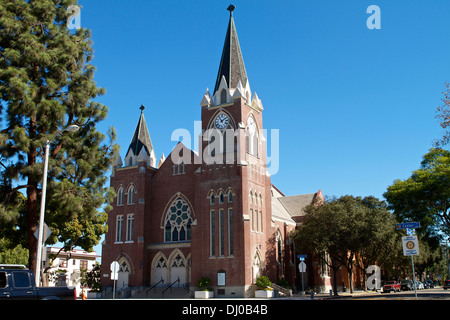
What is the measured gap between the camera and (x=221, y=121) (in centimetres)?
4747

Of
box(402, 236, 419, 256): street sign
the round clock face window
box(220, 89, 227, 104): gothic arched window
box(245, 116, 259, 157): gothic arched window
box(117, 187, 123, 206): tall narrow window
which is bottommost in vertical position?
box(402, 236, 419, 256): street sign

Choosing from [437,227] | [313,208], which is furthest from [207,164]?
[437,227]

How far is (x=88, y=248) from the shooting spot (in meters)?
47.2

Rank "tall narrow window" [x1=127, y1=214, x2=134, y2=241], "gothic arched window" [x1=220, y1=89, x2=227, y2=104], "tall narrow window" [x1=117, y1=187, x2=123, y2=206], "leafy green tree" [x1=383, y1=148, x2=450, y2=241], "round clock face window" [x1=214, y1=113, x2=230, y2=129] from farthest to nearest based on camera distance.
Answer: "tall narrow window" [x1=117, y1=187, x2=123, y2=206], "tall narrow window" [x1=127, y1=214, x2=134, y2=241], "gothic arched window" [x1=220, y1=89, x2=227, y2=104], "round clock face window" [x1=214, y1=113, x2=230, y2=129], "leafy green tree" [x1=383, y1=148, x2=450, y2=241]

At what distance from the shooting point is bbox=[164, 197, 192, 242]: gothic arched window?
47.5 metres

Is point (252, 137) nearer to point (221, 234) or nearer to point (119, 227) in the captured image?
point (221, 234)

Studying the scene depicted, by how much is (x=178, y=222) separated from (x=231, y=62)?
769 inches

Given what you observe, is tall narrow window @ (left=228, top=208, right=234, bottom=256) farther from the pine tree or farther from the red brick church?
the pine tree

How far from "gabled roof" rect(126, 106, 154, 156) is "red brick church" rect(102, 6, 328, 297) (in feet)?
0.53

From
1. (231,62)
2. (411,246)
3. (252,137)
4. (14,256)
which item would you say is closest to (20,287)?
(411,246)

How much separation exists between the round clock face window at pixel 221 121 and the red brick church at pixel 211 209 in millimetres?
118

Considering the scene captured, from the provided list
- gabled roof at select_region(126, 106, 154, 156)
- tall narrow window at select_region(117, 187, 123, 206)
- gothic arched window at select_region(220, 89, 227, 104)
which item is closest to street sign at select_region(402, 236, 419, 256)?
gothic arched window at select_region(220, 89, 227, 104)
